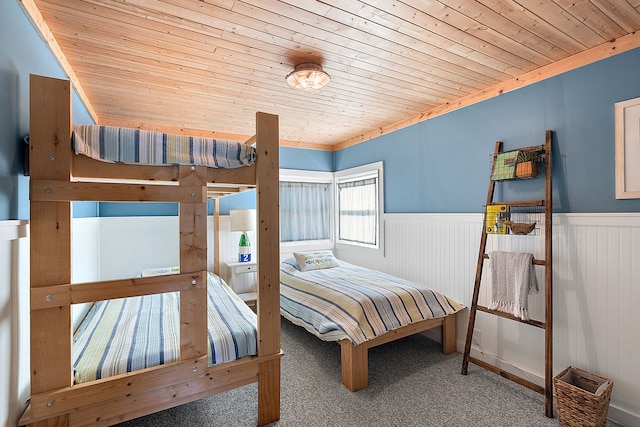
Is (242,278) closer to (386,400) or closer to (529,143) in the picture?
(386,400)

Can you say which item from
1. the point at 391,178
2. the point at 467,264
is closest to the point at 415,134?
the point at 391,178

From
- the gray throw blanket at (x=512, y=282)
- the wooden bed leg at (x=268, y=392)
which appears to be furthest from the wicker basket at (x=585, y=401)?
the wooden bed leg at (x=268, y=392)

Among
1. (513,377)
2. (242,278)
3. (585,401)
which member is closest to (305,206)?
(242,278)

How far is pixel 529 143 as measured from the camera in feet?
7.84

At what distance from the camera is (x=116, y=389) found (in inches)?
58.6

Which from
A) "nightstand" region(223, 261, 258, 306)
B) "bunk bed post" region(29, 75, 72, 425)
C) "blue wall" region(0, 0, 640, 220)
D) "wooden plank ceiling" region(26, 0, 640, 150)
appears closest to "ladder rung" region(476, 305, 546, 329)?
"blue wall" region(0, 0, 640, 220)

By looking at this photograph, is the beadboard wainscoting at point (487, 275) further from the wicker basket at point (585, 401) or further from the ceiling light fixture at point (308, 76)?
the ceiling light fixture at point (308, 76)

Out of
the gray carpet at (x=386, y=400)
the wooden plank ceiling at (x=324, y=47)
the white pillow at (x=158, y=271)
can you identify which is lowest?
the gray carpet at (x=386, y=400)

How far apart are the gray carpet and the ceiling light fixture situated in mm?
2276

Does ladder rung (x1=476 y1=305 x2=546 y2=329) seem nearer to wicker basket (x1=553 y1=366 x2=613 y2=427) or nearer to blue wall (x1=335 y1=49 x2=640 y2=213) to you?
wicker basket (x1=553 y1=366 x2=613 y2=427)

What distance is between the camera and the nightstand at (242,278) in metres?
3.69

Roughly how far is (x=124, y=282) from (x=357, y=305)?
168cm

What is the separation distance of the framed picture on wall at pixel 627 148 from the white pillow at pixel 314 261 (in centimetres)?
→ 271

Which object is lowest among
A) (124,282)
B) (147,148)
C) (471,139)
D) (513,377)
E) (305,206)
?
(513,377)
